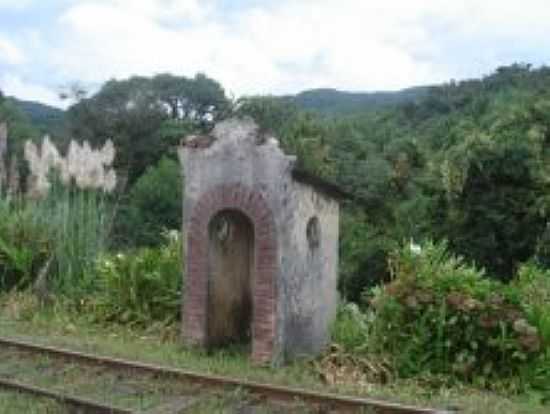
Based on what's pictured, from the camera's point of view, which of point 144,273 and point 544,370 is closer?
point 544,370

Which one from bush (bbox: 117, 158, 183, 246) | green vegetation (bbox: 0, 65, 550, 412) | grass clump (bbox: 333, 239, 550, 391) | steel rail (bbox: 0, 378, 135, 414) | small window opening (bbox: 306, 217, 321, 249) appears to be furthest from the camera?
bush (bbox: 117, 158, 183, 246)

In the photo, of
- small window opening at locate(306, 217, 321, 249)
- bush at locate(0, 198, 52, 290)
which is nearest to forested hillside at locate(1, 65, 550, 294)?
bush at locate(0, 198, 52, 290)

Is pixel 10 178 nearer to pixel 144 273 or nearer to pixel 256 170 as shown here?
pixel 144 273

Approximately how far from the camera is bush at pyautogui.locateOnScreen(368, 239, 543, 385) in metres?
8.52

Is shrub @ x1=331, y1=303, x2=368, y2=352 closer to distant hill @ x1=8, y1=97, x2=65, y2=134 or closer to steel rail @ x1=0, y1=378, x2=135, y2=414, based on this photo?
steel rail @ x1=0, y1=378, x2=135, y2=414

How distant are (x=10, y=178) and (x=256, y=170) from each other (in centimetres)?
653

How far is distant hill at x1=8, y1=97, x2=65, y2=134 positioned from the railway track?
51.7 meters

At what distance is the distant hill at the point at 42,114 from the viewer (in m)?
61.8

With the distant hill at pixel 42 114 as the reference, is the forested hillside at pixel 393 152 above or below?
below

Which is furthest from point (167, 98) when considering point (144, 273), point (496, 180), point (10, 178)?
point (144, 273)

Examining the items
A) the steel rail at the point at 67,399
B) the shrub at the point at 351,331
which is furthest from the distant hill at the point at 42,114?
the steel rail at the point at 67,399

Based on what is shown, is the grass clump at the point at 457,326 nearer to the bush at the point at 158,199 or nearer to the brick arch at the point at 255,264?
the brick arch at the point at 255,264

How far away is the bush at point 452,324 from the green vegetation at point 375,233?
1 cm

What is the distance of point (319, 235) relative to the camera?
9750 mm
